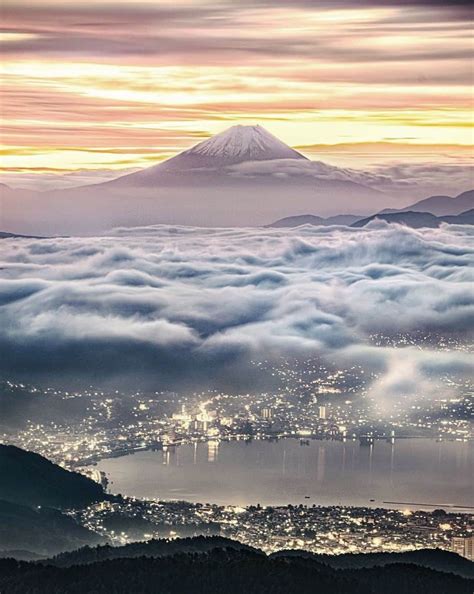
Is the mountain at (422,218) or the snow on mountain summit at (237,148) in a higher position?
the snow on mountain summit at (237,148)

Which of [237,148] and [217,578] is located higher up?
[237,148]

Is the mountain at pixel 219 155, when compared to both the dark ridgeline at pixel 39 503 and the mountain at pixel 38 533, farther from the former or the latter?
the mountain at pixel 38 533

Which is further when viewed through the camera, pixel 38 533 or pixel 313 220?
pixel 313 220

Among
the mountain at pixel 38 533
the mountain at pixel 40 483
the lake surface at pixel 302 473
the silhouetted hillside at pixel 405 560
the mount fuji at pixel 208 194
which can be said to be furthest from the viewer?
the mount fuji at pixel 208 194

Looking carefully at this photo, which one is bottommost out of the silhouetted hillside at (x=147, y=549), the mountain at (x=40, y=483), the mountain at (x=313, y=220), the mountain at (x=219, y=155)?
the silhouetted hillside at (x=147, y=549)

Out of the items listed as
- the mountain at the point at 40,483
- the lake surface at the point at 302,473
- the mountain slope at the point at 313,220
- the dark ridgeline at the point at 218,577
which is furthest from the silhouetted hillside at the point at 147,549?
the mountain slope at the point at 313,220

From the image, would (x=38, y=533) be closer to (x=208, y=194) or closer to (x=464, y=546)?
(x=464, y=546)

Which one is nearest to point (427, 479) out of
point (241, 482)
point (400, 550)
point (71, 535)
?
point (241, 482)

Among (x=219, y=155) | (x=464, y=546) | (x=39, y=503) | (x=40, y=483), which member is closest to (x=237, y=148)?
(x=219, y=155)
